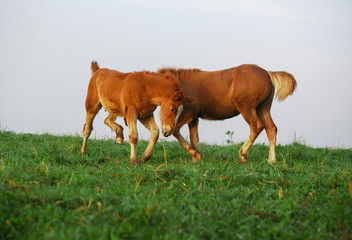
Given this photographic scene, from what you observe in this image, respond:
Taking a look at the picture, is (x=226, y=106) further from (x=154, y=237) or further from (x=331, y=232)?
(x=154, y=237)

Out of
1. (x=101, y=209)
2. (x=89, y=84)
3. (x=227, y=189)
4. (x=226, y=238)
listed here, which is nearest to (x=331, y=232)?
(x=226, y=238)

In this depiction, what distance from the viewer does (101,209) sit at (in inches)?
165

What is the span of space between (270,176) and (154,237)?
326cm

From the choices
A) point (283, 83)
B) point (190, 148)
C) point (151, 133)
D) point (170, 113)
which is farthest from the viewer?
point (283, 83)

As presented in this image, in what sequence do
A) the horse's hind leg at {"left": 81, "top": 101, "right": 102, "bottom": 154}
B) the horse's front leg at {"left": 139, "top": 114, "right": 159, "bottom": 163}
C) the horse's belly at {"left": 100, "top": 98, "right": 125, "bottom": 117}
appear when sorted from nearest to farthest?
1. the horse's front leg at {"left": 139, "top": 114, "right": 159, "bottom": 163}
2. the horse's belly at {"left": 100, "top": 98, "right": 125, "bottom": 117}
3. the horse's hind leg at {"left": 81, "top": 101, "right": 102, "bottom": 154}

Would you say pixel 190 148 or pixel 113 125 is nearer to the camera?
pixel 190 148

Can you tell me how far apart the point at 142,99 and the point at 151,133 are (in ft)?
2.73

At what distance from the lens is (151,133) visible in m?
8.02

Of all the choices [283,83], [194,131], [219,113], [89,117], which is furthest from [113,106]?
[283,83]

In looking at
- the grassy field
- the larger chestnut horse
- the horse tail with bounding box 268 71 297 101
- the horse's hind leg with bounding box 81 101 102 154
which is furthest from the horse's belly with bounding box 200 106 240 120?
the horse's hind leg with bounding box 81 101 102 154

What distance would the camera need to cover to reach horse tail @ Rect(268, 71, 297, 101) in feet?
29.2

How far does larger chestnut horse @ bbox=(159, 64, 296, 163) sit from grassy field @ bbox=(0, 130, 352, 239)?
215 centimetres

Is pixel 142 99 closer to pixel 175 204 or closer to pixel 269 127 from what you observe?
pixel 269 127

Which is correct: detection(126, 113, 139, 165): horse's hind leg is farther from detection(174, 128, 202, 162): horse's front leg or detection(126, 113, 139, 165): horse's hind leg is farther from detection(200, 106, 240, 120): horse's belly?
detection(200, 106, 240, 120): horse's belly
